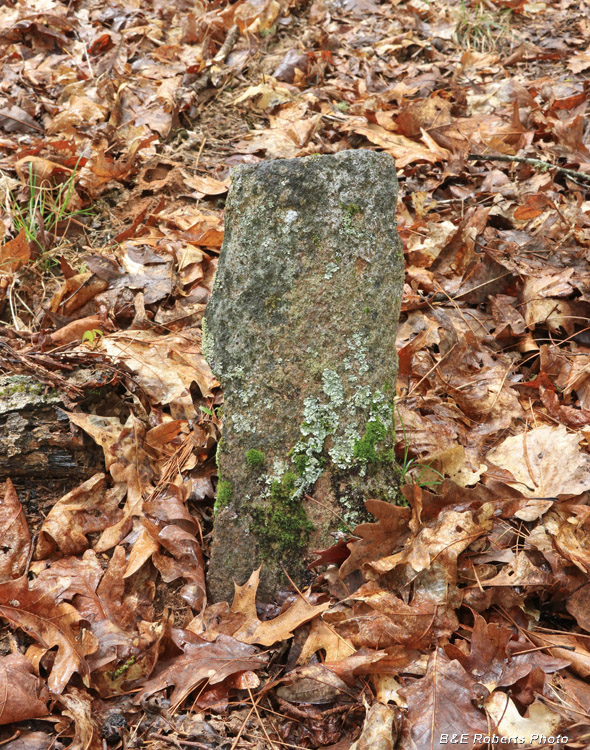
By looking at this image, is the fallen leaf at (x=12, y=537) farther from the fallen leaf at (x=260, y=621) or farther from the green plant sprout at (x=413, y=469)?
the green plant sprout at (x=413, y=469)

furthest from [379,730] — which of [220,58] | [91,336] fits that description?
[220,58]

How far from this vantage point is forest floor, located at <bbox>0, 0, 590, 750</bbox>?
171 centimetres

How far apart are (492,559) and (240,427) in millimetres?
912

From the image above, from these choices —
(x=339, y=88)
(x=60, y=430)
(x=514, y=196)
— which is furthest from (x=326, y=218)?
(x=339, y=88)

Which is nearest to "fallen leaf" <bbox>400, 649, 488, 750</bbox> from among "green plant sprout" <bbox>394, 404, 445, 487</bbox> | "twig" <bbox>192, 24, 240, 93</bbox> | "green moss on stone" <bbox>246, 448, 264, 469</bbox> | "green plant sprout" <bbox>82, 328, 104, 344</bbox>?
"green plant sprout" <bbox>394, 404, 445, 487</bbox>

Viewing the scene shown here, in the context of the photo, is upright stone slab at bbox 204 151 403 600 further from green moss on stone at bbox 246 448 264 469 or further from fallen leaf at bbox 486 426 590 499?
fallen leaf at bbox 486 426 590 499

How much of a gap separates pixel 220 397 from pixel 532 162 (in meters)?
2.35

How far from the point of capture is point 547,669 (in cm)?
166

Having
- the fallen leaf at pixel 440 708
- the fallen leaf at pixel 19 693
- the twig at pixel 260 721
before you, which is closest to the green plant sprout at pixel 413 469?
the fallen leaf at pixel 440 708

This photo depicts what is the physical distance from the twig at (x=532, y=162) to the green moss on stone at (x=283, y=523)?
8.51 ft

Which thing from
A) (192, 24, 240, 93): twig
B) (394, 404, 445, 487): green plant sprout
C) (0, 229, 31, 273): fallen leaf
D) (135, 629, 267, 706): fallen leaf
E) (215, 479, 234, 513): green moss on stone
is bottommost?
(135, 629, 267, 706): fallen leaf

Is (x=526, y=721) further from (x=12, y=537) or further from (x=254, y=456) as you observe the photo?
(x=12, y=537)

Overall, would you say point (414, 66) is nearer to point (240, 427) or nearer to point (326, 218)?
point (326, 218)

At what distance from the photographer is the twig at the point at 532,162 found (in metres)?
3.47
